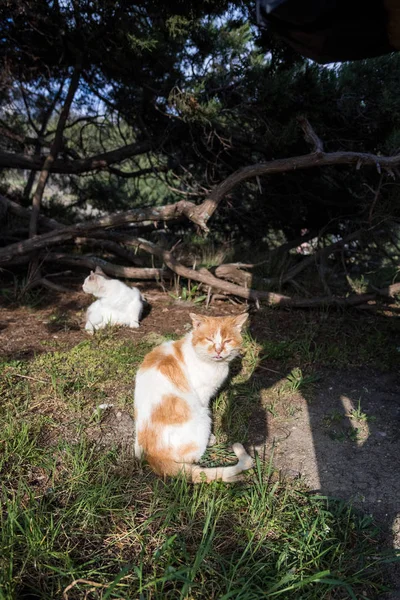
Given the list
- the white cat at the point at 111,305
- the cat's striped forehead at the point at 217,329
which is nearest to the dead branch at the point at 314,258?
the white cat at the point at 111,305

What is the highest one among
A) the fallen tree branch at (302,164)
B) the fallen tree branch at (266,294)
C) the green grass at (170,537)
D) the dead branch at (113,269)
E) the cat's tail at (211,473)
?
the fallen tree branch at (302,164)

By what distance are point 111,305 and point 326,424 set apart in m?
2.38

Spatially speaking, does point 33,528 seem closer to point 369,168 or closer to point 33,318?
point 33,318

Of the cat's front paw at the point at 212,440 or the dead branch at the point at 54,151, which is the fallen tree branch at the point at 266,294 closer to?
the dead branch at the point at 54,151

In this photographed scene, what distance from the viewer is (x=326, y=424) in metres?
2.91

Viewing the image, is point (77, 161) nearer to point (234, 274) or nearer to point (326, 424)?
point (234, 274)

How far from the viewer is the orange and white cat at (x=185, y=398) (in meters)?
2.23

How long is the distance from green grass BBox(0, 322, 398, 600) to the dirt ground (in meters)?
0.18

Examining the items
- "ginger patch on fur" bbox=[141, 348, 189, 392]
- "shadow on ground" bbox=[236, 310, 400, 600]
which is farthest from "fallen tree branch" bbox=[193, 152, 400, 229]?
"ginger patch on fur" bbox=[141, 348, 189, 392]

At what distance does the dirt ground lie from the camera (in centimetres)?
233

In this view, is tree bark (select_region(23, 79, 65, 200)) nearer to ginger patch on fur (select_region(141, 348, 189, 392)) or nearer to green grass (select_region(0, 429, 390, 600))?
ginger patch on fur (select_region(141, 348, 189, 392))

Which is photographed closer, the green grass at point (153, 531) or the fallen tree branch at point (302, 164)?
the green grass at point (153, 531)

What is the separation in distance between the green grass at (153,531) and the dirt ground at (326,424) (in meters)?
0.18

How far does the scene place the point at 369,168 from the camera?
16.9 ft
